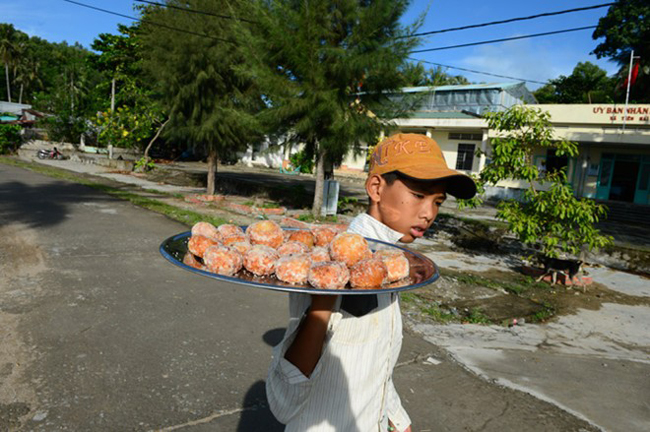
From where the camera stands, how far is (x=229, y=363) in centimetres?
389

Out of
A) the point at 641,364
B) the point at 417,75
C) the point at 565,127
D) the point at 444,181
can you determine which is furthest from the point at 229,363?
the point at 565,127

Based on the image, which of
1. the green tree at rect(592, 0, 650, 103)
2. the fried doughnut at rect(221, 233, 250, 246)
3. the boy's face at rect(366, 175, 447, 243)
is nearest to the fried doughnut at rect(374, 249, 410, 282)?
the boy's face at rect(366, 175, 447, 243)

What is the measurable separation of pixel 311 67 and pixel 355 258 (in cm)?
1116

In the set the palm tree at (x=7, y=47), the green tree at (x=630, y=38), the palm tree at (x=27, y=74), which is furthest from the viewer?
the palm tree at (x=27, y=74)

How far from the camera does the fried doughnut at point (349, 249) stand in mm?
1283

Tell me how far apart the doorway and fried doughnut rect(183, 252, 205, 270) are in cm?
2638

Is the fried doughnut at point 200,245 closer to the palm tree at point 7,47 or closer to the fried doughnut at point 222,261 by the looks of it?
the fried doughnut at point 222,261

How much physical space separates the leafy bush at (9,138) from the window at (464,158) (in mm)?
29285

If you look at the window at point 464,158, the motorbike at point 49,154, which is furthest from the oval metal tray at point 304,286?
the motorbike at point 49,154

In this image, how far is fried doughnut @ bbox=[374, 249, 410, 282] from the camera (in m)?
1.29

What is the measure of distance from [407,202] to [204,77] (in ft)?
46.0

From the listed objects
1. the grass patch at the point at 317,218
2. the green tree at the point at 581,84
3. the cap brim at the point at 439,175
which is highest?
the green tree at the point at 581,84

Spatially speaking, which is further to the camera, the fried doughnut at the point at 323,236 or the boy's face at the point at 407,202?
the fried doughnut at the point at 323,236

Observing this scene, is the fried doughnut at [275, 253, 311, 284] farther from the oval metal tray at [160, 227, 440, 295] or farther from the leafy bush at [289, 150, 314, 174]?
the leafy bush at [289, 150, 314, 174]
